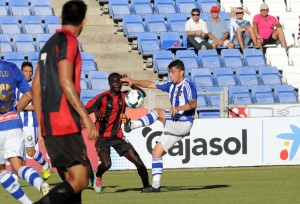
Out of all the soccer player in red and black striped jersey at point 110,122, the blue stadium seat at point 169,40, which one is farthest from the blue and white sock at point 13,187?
the blue stadium seat at point 169,40

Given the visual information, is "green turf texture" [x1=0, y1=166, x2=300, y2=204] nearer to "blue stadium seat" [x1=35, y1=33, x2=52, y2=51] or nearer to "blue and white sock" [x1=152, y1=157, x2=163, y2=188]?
"blue and white sock" [x1=152, y1=157, x2=163, y2=188]

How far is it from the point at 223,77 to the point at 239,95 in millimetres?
813

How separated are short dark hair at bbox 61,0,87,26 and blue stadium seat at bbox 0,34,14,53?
16.0m

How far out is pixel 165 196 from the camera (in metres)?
14.2

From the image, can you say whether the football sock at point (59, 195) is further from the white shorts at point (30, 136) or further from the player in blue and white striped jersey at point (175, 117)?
the white shorts at point (30, 136)

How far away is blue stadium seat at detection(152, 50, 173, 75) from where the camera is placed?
83.9 feet

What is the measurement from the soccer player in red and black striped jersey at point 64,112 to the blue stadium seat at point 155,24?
60.3 ft

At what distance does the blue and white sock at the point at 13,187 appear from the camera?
442 inches

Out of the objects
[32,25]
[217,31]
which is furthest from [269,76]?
[32,25]

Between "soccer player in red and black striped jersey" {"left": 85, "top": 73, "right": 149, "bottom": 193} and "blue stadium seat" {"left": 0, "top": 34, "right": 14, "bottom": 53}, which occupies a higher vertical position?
"blue stadium seat" {"left": 0, "top": 34, "right": 14, "bottom": 53}

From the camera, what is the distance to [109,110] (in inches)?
634

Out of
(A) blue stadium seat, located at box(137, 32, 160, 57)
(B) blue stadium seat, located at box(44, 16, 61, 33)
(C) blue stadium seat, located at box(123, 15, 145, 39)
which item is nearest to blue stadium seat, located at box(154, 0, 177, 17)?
(C) blue stadium seat, located at box(123, 15, 145, 39)

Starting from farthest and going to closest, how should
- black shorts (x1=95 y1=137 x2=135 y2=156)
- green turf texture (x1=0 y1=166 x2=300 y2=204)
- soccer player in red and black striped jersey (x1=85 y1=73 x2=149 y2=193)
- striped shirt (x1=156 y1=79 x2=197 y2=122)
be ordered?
black shorts (x1=95 y1=137 x2=135 y2=156) → soccer player in red and black striped jersey (x1=85 y1=73 x2=149 y2=193) → striped shirt (x1=156 y1=79 x2=197 y2=122) → green turf texture (x1=0 y1=166 x2=300 y2=204)

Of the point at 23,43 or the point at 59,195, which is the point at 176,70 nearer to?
the point at 59,195
